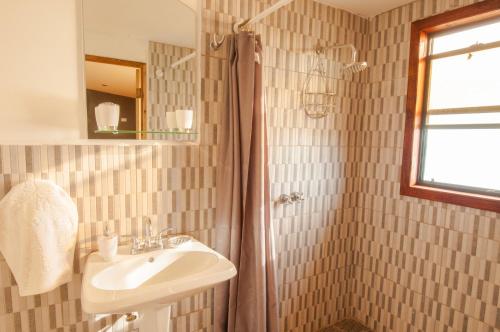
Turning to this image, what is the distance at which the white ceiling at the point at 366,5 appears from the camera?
6.10 feet

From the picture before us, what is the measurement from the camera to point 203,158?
155cm

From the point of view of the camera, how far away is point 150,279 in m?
1.30

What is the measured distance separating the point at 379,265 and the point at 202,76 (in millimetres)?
1763

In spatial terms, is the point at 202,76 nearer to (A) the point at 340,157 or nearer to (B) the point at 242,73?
(B) the point at 242,73

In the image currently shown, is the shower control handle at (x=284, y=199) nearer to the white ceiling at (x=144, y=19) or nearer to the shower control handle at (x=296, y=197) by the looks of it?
the shower control handle at (x=296, y=197)

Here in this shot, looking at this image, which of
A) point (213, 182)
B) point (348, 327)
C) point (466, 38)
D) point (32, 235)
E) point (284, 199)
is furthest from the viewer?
point (348, 327)

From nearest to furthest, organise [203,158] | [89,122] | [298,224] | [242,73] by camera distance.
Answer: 1. [89,122]
2. [242,73]
3. [203,158]
4. [298,224]

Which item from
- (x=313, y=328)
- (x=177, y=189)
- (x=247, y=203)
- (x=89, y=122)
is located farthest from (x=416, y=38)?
(x=313, y=328)

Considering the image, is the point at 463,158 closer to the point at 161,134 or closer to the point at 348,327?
the point at 348,327

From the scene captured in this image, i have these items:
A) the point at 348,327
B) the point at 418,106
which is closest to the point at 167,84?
the point at 418,106

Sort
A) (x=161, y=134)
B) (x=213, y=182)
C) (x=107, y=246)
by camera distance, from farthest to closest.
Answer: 1. (x=213, y=182)
2. (x=161, y=134)
3. (x=107, y=246)

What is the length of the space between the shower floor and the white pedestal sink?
140 centimetres

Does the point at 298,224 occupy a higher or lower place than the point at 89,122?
lower

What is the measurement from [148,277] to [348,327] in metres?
1.65
